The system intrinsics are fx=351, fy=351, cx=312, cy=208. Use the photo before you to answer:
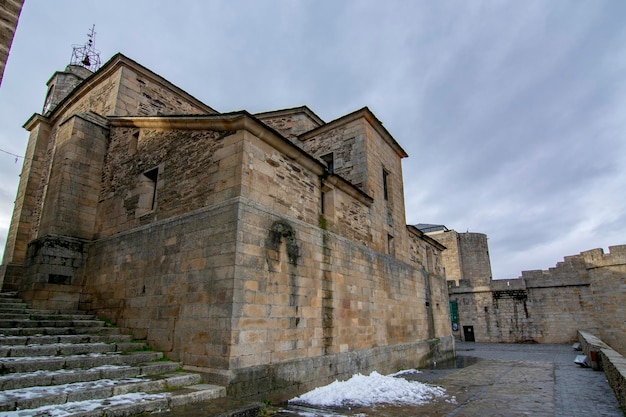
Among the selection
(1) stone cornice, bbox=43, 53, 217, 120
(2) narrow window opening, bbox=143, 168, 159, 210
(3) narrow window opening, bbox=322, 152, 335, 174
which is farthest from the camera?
(3) narrow window opening, bbox=322, 152, 335, 174

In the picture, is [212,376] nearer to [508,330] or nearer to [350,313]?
[350,313]

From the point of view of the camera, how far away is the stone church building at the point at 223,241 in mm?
6254

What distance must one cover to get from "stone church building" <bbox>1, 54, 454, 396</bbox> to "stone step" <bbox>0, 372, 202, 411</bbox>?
1.85 ft

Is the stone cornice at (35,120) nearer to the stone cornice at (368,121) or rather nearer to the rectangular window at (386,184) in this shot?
the stone cornice at (368,121)

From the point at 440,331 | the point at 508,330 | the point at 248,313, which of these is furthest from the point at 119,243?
the point at 508,330

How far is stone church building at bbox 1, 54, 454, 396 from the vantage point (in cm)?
625

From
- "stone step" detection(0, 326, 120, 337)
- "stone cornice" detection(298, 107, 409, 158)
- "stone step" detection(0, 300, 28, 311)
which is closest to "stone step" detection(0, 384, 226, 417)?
"stone step" detection(0, 326, 120, 337)

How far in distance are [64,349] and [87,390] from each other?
1.99 m

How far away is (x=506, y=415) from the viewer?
589 cm

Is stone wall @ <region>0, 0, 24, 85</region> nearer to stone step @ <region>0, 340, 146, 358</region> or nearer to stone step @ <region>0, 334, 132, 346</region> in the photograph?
stone step @ <region>0, 340, 146, 358</region>

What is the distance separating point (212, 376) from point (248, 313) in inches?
43.2

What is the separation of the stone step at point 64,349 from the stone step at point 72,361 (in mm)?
183

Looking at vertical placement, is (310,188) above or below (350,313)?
above

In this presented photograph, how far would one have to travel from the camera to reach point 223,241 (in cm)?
624
